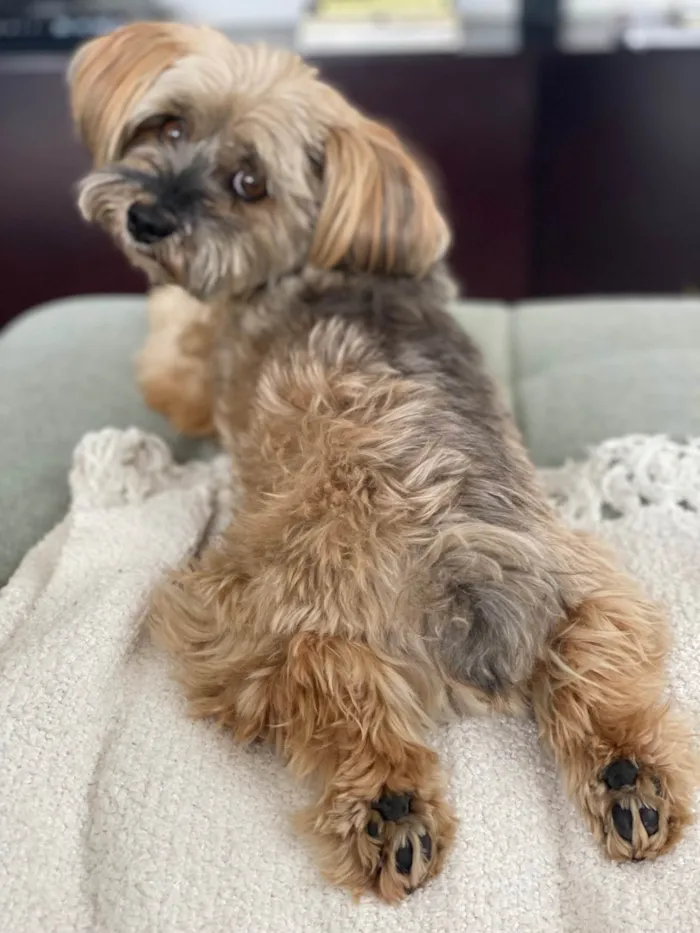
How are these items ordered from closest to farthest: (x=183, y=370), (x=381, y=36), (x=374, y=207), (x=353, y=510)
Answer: (x=353, y=510) < (x=374, y=207) < (x=183, y=370) < (x=381, y=36)

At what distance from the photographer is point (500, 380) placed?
1450mm

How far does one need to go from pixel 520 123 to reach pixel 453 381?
1.54 m

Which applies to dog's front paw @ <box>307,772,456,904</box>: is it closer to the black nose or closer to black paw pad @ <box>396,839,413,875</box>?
black paw pad @ <box>396,839,413,875</box>

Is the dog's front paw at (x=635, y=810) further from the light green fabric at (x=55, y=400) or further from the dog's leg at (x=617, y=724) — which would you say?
the light green fabric at (x=55, y=400)

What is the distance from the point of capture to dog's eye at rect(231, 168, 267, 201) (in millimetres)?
1238

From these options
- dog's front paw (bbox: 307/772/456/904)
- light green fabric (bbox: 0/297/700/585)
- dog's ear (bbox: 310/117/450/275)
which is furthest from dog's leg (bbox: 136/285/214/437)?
dog's front paw (bbox: 307/772/456/904)

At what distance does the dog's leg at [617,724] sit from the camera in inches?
30.8

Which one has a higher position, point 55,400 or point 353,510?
point 353,510

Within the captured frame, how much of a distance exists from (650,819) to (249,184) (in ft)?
2.88

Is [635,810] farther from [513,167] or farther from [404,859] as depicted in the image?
[513,167]

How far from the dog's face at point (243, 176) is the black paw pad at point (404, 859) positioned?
0.74m

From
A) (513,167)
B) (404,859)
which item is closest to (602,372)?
(404,859)

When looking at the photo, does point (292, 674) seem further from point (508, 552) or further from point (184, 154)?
point (184, 154)

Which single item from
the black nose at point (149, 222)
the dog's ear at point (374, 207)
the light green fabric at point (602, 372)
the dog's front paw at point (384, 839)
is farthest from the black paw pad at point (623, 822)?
the black nose at point (149, 222)
